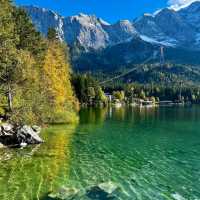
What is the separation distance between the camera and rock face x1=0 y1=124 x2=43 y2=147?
47.2m

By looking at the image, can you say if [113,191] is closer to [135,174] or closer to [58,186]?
[58,186]

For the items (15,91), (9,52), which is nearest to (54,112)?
(15,91)

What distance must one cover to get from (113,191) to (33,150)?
18694mm

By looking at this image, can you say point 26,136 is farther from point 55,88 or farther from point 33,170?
point 55,88

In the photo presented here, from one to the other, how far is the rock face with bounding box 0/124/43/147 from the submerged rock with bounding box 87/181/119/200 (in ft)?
69.5

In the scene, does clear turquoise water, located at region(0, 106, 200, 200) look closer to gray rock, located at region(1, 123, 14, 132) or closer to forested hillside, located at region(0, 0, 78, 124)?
gray rock, located at region(1, 123, 14, 132)

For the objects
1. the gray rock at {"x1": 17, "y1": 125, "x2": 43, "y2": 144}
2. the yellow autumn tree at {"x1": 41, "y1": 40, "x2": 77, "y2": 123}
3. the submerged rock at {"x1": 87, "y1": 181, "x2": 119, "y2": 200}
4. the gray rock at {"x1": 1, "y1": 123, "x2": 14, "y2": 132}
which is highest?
the yellow autumn tree at {"x1": 41, "y1": 40, "x2": 77, "y2": 123}

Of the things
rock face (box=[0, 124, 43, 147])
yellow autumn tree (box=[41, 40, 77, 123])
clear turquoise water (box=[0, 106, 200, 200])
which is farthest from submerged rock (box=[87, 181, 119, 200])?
yellow autumn tree (box=[41, 40, 77, 123])

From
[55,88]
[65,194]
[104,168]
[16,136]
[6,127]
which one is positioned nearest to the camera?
[65,194]

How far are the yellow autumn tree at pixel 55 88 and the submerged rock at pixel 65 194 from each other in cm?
3856

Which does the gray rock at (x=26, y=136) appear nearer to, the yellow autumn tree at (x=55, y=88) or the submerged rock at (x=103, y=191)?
the yellow autumn tree at (x=55, y=88)

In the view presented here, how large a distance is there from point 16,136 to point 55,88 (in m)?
29.1

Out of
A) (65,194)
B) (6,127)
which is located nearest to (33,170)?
(65,194)

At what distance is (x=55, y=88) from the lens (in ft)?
249
